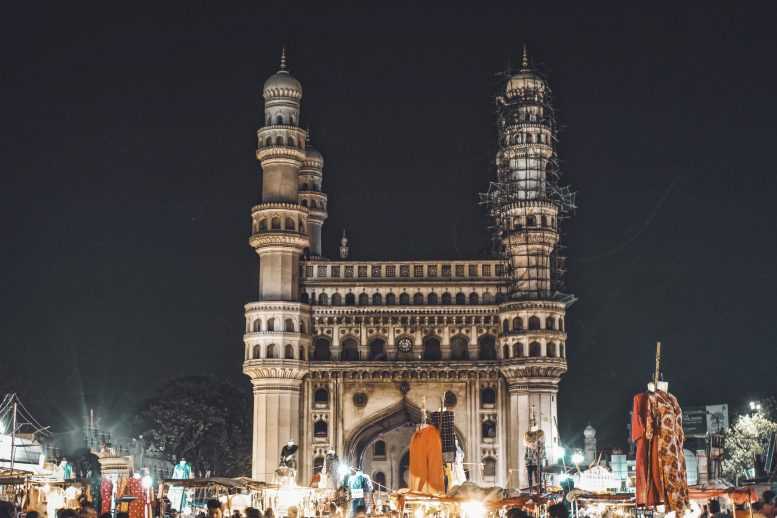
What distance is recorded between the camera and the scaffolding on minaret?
6359cm

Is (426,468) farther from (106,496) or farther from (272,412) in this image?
(272,412)

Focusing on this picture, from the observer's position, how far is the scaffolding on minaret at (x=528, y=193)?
6359cm

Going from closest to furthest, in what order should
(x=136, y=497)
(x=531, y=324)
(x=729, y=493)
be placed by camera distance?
(x=729, y=493), (x=136, y=497), (x=531, y=324)

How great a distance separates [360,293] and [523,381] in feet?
30.8

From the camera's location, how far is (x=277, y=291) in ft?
205

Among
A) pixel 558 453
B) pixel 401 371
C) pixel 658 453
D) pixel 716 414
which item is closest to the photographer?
pixel 658 453

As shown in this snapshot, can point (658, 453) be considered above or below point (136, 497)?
above

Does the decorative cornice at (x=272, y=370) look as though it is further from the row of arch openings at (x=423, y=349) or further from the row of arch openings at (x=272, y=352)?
the row of arch openings at (x=423, y=349)

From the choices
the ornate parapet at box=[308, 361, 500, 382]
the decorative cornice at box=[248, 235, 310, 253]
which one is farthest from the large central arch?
the decorative cornice at box=[248, 235, 310, 253]

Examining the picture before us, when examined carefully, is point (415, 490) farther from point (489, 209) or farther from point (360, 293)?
point (489, 209)

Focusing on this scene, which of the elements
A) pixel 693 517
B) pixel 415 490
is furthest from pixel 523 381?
pixel 415 490

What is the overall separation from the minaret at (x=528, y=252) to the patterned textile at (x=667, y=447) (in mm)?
39311

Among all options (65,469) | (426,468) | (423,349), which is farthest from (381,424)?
(426,468)

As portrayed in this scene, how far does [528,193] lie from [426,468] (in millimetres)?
40789
